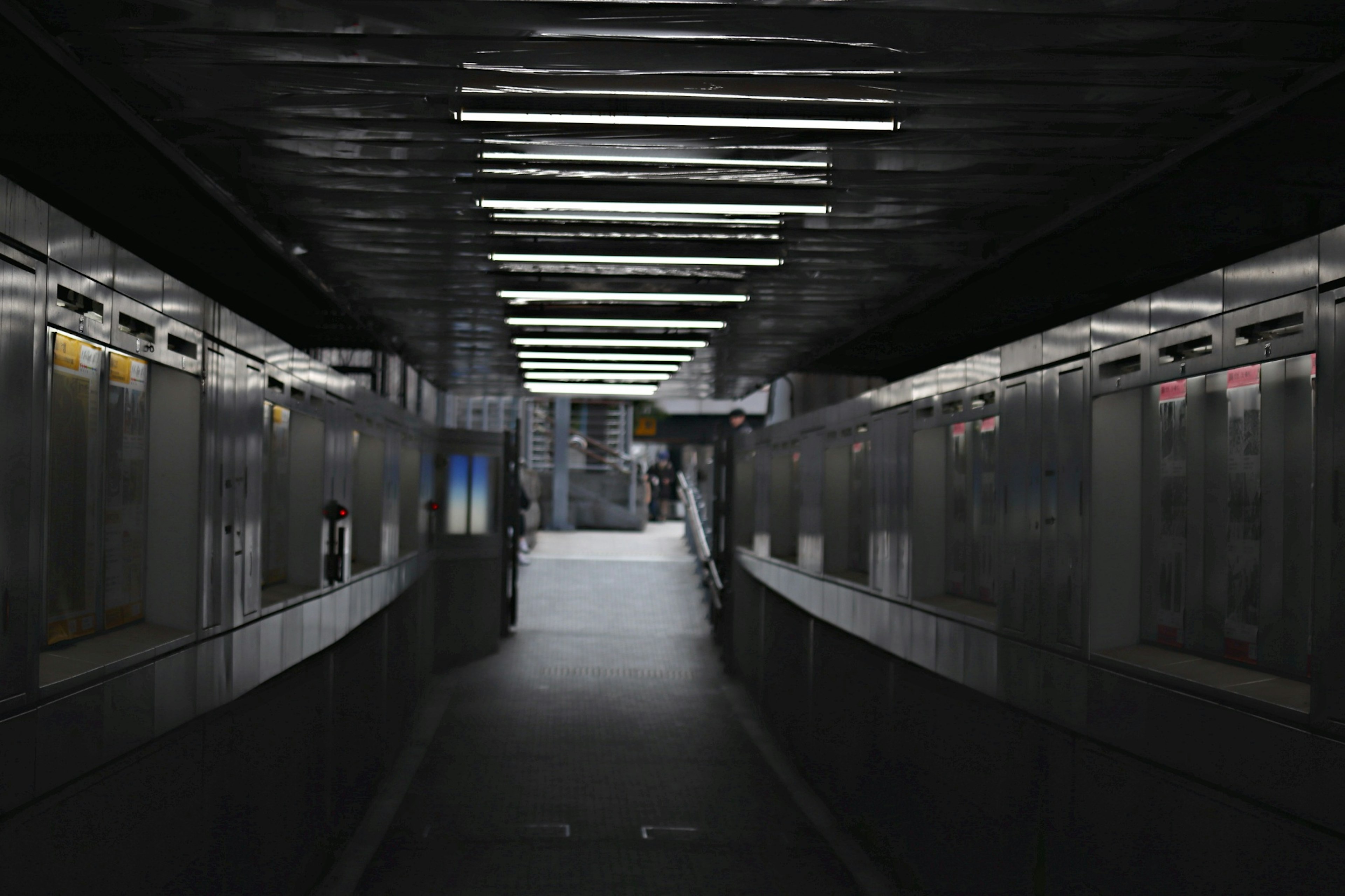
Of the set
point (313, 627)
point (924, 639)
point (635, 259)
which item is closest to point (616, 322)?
point (635, 259)

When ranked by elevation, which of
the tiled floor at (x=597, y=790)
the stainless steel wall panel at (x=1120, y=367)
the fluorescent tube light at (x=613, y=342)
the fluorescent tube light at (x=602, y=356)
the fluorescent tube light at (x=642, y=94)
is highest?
the fluorescent tube light at (x=642, y=94)

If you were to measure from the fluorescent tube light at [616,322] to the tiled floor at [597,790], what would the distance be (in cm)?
334

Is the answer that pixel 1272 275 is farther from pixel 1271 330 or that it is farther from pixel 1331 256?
pixel 1331 256

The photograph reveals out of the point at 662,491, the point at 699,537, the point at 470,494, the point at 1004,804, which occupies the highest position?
the point at 470,494

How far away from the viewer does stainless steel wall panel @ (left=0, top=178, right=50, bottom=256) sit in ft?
9.30

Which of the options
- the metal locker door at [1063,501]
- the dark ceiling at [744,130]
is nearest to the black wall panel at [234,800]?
the dark ceiling at [744,130]

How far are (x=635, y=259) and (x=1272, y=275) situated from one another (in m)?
3.99

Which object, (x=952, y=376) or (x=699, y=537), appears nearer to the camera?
(x=952, y=376)

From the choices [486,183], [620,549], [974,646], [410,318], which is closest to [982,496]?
[974,646]

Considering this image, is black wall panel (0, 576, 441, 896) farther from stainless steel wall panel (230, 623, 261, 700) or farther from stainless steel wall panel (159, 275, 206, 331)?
stainless steel wall panel (159, 275, 206, 331)

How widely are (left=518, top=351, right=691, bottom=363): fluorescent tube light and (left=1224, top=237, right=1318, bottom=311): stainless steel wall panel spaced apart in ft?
25.8

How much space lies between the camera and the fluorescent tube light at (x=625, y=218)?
591 cm

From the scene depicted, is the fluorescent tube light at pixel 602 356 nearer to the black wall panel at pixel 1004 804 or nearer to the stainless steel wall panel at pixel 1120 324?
the black wall panel at pixel 1004 804

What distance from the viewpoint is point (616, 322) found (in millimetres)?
9055
